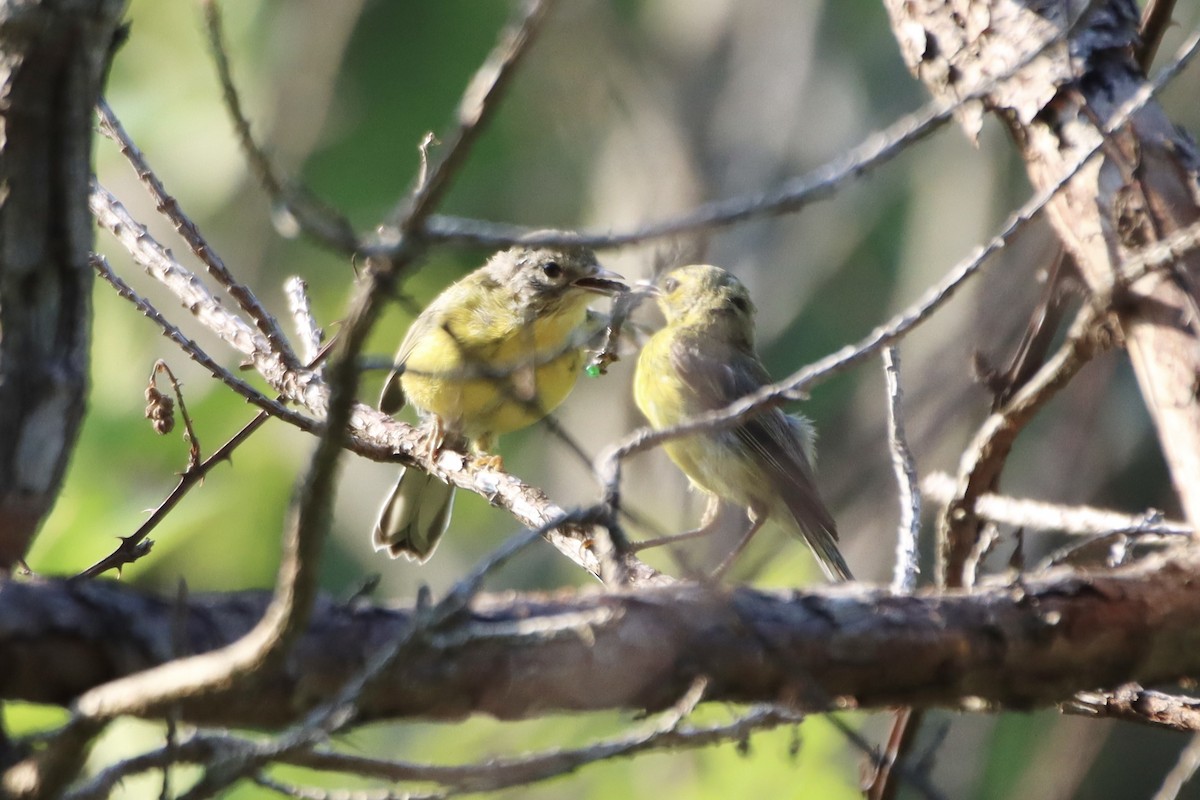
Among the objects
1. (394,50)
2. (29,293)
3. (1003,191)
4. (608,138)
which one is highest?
(394,50)

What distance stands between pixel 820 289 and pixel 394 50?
6168mm

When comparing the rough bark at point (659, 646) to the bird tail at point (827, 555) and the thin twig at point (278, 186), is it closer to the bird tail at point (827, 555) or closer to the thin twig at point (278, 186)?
the thin twig at point (278, 186)

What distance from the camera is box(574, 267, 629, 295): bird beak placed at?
205 inches

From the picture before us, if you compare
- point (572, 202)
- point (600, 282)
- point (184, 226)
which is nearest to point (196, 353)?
point (184, 226)

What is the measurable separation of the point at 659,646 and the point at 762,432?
3662mm

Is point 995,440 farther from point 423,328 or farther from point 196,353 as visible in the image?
point 423,328

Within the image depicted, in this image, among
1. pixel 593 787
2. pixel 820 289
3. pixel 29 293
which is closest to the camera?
pixel 29 293

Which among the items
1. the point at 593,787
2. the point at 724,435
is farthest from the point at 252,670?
the point at 593,787

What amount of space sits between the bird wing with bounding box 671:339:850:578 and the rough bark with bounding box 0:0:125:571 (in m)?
3.35

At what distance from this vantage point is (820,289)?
13242 millimetres

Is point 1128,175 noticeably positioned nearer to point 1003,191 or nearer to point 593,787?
point 593,787

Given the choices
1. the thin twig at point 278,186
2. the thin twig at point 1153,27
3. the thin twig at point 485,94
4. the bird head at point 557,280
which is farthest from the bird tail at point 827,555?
the thin twig at point 485,94

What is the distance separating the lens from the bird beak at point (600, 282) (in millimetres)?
5215

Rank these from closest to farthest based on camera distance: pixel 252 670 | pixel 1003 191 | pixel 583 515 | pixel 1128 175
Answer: pixel 252 670
pixel 583 515
pixel 1128 175
pixel 1003 191
